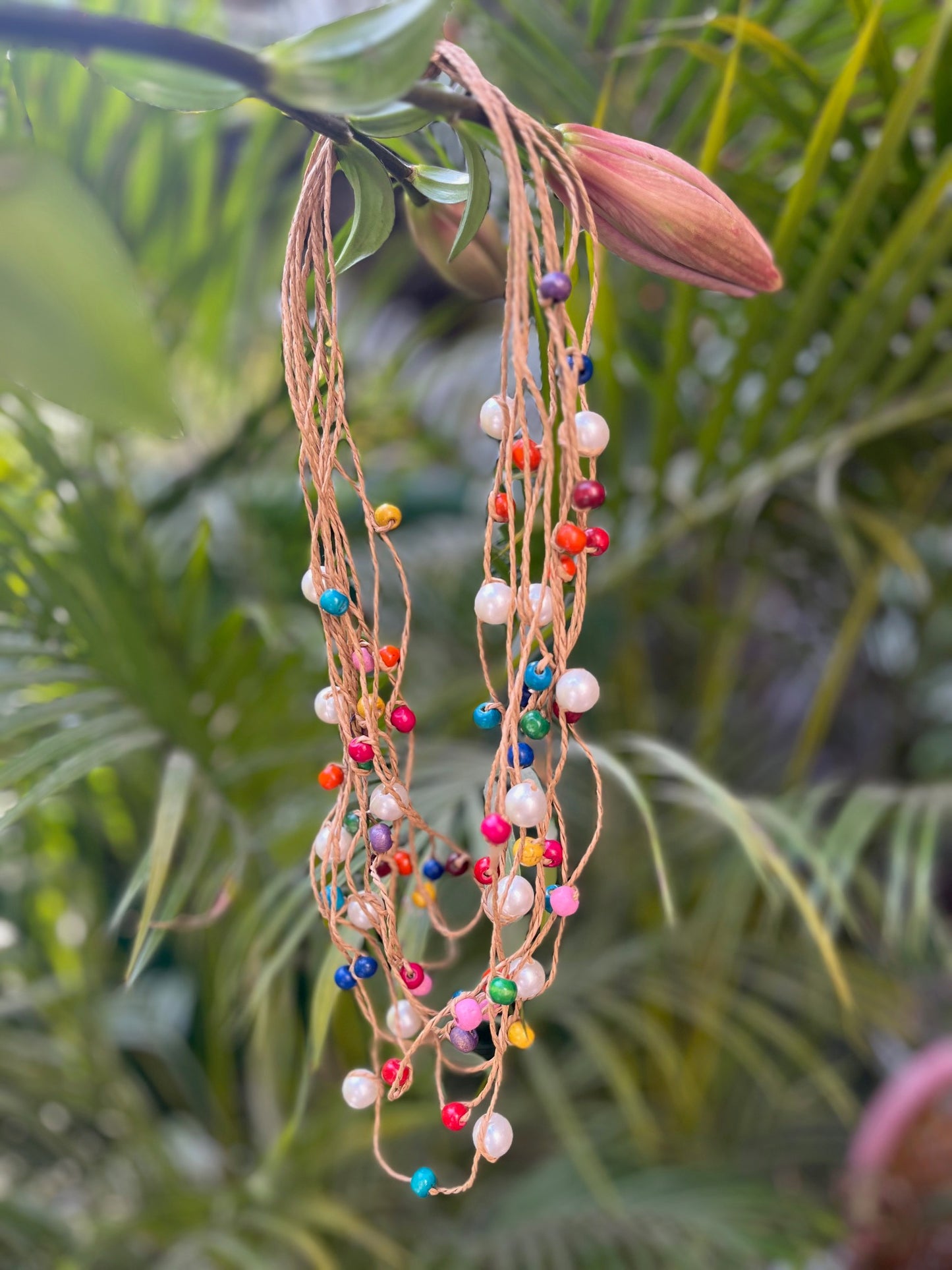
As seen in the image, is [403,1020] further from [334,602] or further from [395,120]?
[395,120]

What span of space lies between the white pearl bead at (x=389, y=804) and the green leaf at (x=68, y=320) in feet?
0.48

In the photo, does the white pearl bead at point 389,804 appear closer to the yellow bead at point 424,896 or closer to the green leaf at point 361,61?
the yellow bead at point 424,896

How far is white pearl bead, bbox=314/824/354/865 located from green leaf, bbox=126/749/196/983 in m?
0.06

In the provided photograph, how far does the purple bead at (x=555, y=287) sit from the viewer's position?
0.18 meters

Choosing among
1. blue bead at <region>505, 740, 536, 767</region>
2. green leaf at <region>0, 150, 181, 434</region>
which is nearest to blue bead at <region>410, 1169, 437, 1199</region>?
blue bead at <region>505, 740, 536, 767</region>

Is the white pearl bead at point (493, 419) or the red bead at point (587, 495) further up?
the white pearl bead at point (493, 419)

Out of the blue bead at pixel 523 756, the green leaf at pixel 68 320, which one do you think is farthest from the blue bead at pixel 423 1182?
the green leaf at pixel 68 320

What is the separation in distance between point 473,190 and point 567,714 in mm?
125

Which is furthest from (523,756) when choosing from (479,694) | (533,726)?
(479,694)

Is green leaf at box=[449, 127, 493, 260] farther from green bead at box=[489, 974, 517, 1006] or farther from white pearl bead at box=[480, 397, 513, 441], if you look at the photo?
green bead at box=[489, 974, 517, 1006]

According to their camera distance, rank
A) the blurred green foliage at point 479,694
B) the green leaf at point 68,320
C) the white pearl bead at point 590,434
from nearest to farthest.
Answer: the green leaf at point 68,320, the white pearl bead at point 590,434, the blurred green foliage at point 479,694

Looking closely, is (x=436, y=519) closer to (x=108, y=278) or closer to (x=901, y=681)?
(x=901, y=681)

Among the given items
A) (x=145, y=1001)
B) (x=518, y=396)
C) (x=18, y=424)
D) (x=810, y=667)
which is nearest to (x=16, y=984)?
(x=145, y=1001)

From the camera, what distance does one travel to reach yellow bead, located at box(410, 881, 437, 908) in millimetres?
268
